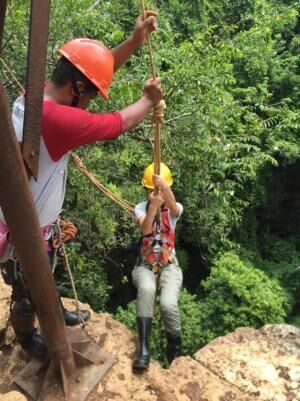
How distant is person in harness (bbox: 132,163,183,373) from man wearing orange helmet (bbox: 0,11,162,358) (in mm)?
846

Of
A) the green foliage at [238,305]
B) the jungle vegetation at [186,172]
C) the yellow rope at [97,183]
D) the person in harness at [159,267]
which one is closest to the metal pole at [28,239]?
the person in harness at [159,267]

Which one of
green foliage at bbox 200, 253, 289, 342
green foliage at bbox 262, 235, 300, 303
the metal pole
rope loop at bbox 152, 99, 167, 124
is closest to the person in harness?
rope loop at bbox 152, 99, 167, 124

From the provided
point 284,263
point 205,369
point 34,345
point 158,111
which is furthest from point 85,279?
point 284,263

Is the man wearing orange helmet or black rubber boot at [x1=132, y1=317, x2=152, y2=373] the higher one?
the man wearing orange helmet

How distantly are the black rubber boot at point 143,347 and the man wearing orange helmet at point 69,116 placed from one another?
776 mm

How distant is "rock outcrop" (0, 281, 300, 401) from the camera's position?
273 centimetres

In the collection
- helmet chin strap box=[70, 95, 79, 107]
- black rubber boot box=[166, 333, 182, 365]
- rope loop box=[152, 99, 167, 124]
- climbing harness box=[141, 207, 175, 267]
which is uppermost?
helmet chin strap box=[70, 95, 79, 107]

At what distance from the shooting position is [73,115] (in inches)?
79.8

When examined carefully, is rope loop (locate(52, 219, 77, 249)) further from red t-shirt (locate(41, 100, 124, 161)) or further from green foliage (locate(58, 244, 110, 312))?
green foliage (locate(58, 244, 110, 312))

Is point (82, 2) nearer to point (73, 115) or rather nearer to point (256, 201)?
point (73, 115)

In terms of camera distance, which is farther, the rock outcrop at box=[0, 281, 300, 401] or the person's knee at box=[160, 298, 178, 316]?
the person's knee at box=[160, 298, 178, 316]

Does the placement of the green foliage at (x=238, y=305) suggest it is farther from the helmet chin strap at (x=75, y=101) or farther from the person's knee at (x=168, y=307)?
the helmet chin strap at (x=75, y=101)

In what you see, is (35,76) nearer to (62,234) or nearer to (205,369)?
(62,234)

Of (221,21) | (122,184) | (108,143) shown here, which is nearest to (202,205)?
→ (122,184)
